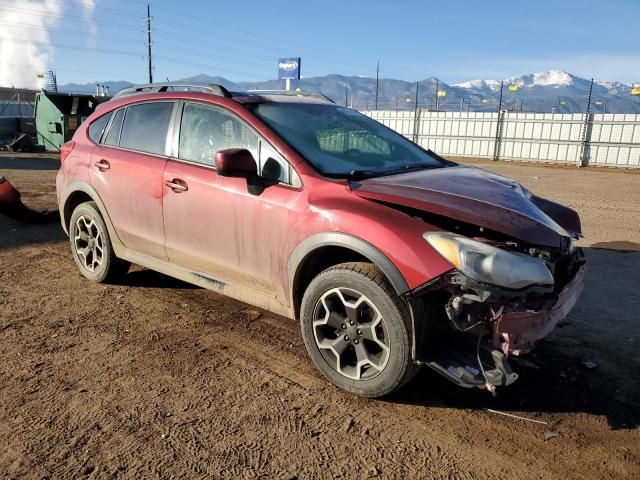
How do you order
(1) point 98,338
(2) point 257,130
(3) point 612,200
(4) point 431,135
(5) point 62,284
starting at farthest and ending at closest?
(4) point 431,135
(3) point 612,200
(5) point 62,284
(1) point 98,338
(2) point 257,130

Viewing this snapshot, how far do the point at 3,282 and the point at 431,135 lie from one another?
24.6m

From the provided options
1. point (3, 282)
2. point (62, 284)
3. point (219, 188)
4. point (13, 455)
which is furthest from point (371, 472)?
point (3, 282)

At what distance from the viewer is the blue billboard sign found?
49.0 meters

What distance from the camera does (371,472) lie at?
2.45 m

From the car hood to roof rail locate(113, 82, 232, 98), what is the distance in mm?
1519

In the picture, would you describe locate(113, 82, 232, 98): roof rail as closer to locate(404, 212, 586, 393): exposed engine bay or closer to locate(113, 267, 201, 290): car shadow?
locate(113, 267, 201, 290): car shadow

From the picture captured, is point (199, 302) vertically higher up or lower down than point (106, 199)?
lower down

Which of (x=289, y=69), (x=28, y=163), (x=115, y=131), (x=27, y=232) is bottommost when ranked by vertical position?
(x=28, y=163)

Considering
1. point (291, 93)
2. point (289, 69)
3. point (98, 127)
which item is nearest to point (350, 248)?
point (291, 93)

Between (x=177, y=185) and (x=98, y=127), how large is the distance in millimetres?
1634

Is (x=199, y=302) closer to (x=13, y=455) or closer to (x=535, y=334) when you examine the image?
(x=13, y=455)

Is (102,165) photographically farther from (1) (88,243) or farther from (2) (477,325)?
(2) (477,325)

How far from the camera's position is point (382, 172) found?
3.62m

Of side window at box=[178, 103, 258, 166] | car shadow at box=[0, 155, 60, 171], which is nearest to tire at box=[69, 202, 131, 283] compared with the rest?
side window at box=[178, 103, 258, 166]
